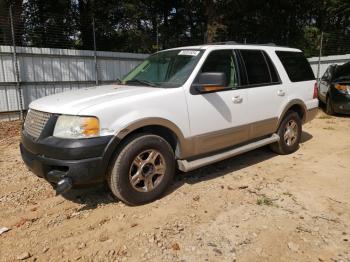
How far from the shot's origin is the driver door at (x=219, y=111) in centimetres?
423

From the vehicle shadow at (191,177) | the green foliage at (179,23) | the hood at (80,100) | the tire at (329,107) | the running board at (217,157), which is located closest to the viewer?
the hood at (80,100)

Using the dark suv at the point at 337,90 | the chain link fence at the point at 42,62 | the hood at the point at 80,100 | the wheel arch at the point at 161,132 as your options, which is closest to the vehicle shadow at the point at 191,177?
the wheel arch at the point at 161,132

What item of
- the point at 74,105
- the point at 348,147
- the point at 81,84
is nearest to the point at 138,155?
→ the point at 74,105

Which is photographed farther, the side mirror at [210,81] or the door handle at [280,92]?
the door handle at [280,92]

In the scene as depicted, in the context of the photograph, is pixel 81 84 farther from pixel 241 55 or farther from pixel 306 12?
pixel 306 12

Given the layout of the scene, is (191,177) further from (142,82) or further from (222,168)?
(142,82)

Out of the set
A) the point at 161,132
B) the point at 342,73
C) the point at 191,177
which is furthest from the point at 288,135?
the point at 342,73

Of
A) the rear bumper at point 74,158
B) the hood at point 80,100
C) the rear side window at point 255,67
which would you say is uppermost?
the rear side window at point 255,67

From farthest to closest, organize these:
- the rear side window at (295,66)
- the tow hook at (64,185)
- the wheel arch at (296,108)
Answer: the rear side window at (295,66) → the wheel arch at (296,108) → the tow hook at (64,185)

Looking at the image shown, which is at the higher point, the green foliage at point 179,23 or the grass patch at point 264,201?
the green foliage at point 179,23

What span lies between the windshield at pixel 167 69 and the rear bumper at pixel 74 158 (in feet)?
4.12

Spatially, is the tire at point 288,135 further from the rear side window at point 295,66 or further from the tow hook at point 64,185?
the tow hook at point 64,185

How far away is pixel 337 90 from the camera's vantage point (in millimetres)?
9211

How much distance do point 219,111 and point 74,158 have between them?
204 centimetres
